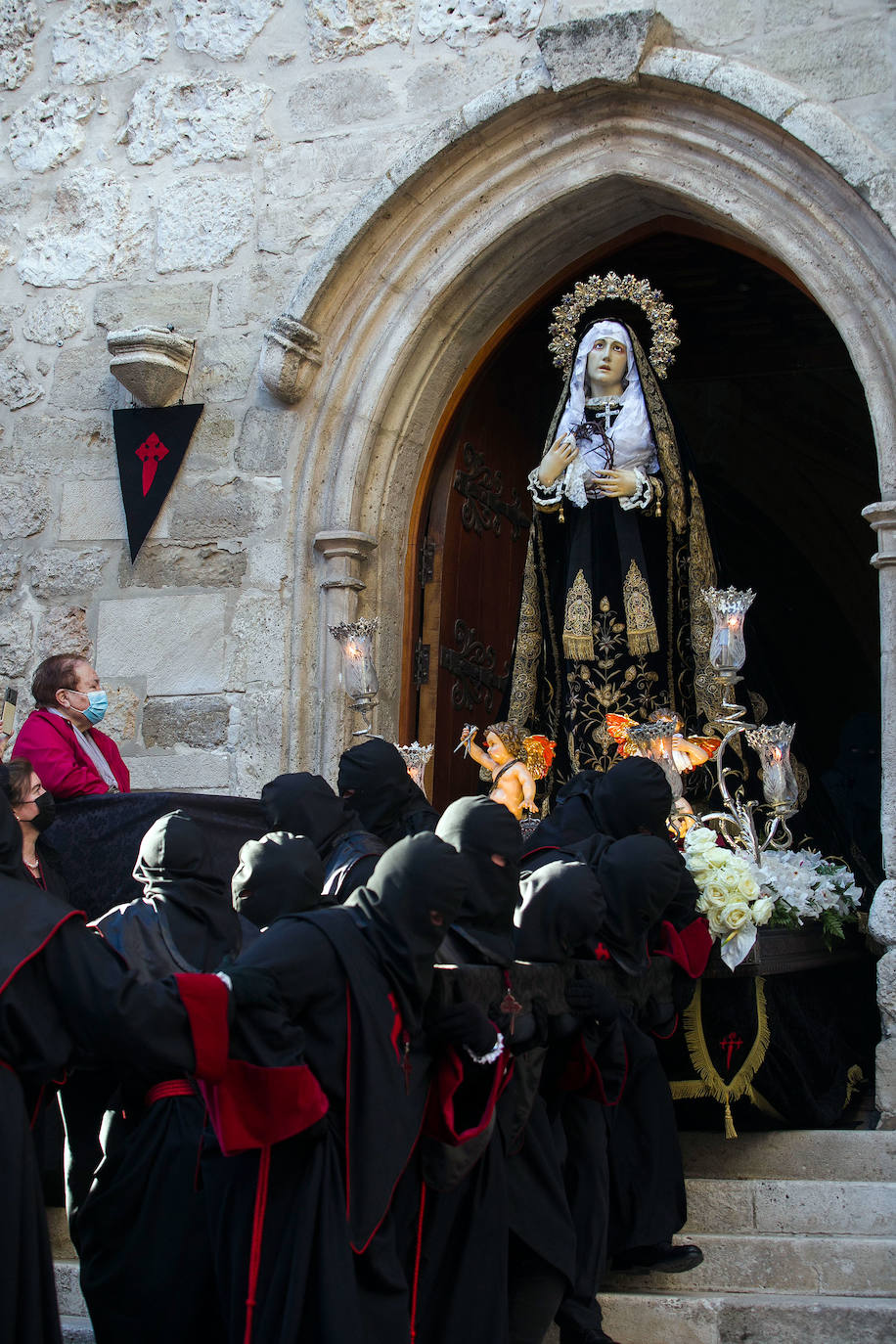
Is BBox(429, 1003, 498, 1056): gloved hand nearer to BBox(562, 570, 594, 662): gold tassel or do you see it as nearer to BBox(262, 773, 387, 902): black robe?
BBox(262, 773, 387, 902): black robe

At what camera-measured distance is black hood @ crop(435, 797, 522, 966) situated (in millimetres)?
3809

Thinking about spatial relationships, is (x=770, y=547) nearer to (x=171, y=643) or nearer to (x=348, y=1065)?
(x=171, y=643)

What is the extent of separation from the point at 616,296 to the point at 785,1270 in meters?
3.99

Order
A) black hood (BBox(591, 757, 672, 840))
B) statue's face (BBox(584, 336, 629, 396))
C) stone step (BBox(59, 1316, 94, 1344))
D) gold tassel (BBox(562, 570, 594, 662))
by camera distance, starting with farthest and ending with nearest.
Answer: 1. statue's face (BBox(584, 336, 629, 396))
2. gold tassel (BBox(562, 570, 594, 662))
3. black hood (BBox(591, 757, 672, 840))
4. stone step (BBox(59, 1316, 94, 1344))

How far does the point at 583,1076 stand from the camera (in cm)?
431

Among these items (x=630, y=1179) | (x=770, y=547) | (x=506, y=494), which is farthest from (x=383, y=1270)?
(x=770, y=547)

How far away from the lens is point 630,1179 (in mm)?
4676

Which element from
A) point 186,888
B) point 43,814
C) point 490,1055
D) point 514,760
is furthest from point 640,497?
point 490,1055

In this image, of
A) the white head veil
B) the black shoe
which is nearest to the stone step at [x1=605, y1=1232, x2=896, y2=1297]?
the black shoe

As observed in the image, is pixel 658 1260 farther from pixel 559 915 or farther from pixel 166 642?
pixel 166 642

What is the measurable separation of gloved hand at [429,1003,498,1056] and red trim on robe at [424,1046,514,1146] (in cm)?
6

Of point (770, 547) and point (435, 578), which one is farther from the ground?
point (770, 547)

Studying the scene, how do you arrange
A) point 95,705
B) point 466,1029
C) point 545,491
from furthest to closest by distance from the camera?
point 545,491, point 95,705, point 466,1029

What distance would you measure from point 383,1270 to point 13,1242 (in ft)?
2.50
